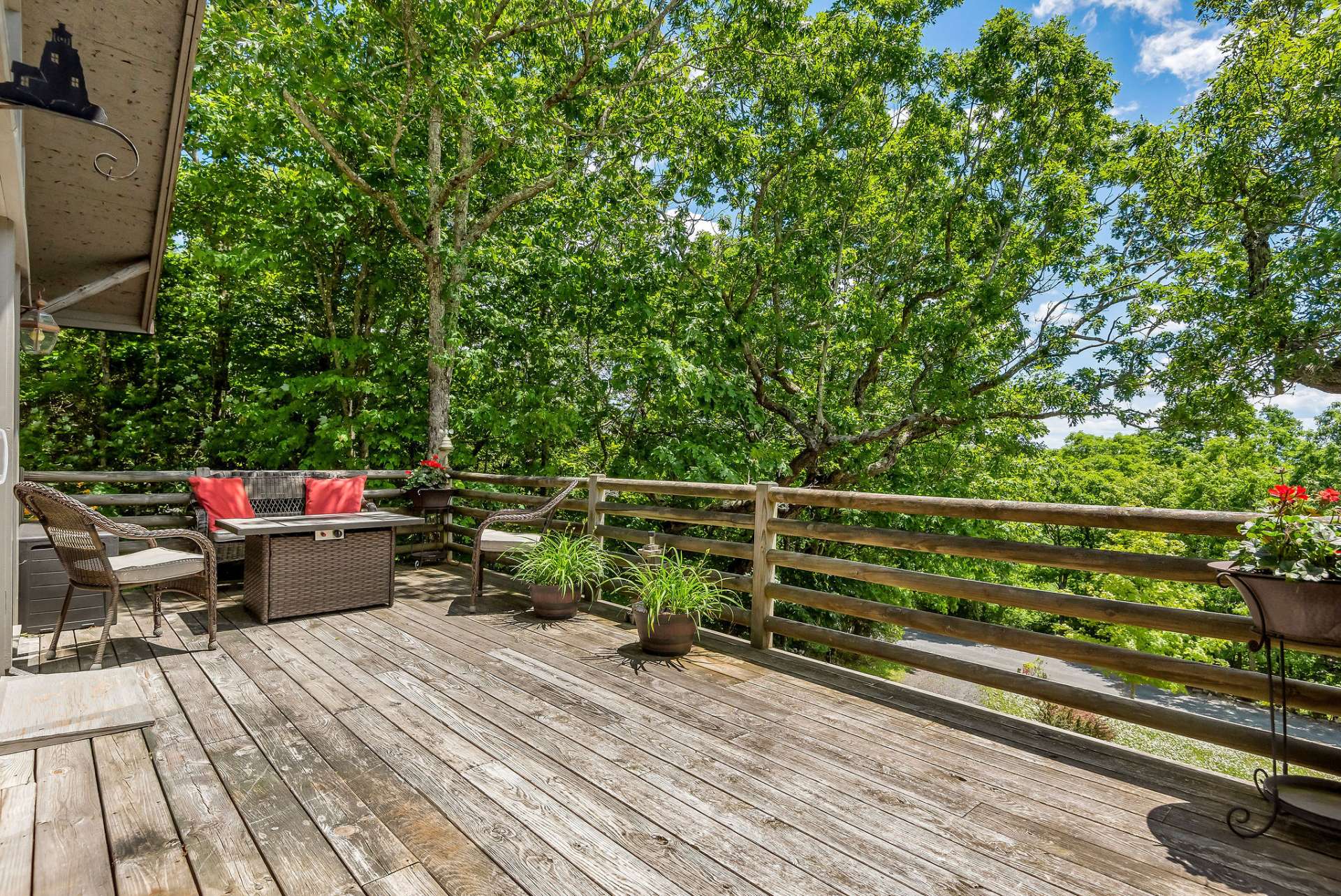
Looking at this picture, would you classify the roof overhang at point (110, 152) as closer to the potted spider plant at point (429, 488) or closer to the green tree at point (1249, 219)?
the potted spider plant at point (429, 488)

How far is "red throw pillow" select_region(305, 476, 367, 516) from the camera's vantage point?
549 cm

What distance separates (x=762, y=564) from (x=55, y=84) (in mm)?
3435

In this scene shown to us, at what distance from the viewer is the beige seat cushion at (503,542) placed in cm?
457

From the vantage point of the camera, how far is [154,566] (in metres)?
3.27

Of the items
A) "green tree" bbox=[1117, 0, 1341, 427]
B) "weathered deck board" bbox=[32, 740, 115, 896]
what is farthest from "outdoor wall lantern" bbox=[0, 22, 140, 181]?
"green tree" bbox=[1117, 0, 1341, 427]

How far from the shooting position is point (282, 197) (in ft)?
24.6

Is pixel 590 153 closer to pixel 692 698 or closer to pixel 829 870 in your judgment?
pixel 692 698

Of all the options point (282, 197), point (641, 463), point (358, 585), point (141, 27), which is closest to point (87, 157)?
point (141, 27)

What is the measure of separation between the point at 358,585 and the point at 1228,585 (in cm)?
465

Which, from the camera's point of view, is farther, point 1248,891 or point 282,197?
point 282,197

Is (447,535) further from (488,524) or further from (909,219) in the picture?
(909,219)

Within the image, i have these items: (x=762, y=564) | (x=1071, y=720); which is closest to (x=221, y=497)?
(x=762, y=564)

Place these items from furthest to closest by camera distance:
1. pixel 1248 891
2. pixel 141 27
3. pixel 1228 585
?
pixel 141 27, pixel 1228 585, pixel 1248 891

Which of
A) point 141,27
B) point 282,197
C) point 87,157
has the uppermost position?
point 282,197
